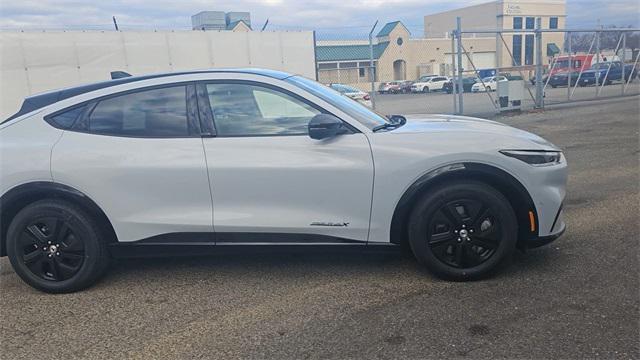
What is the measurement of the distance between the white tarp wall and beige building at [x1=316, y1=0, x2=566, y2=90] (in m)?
7.90

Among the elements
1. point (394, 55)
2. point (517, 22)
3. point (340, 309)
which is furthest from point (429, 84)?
point (340, 309)

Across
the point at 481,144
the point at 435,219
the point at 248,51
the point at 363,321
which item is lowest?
the point at 363,321

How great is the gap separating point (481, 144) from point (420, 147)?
438mm

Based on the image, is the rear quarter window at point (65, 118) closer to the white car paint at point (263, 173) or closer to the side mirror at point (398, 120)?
the white car paint at point (263, 173)

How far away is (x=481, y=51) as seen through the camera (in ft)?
174

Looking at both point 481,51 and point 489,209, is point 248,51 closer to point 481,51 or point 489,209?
point 489,209

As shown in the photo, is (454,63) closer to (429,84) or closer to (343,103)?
(343,103)

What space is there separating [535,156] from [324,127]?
154cm

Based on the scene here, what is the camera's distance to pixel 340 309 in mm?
3514

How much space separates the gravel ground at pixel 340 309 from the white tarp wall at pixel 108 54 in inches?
469

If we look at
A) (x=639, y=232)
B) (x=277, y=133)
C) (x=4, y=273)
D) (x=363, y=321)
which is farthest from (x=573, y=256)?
(x=4, y=273)

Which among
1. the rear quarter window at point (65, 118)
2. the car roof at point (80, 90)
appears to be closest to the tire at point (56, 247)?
the rear quarter window at point (65, 118)

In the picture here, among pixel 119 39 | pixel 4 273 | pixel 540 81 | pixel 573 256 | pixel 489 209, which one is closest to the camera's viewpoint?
pixel 489 209

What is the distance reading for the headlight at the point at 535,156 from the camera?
12.2ft
